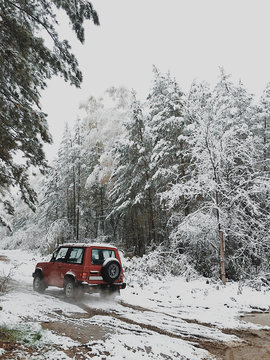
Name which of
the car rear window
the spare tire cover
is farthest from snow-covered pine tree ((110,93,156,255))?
the spare tire cover

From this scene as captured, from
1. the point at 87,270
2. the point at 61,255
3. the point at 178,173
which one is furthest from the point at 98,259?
the point at 178,173

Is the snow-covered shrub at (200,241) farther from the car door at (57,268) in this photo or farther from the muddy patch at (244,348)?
the muddy patch at (244,348)

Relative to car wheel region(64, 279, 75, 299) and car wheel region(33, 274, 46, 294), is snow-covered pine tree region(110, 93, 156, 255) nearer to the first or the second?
car wheel region(33, 274, 46, 294)

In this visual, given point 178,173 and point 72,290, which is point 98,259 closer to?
point 72,290

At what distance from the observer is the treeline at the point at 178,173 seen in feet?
39.4

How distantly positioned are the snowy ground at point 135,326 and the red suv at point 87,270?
465 millimetres

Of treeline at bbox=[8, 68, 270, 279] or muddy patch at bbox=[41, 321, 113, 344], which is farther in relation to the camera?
treeline at bbox=[8, 68, 270, 279]

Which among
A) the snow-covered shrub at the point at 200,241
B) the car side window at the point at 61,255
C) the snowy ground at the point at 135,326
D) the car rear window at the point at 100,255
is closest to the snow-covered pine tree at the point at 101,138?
the snow-covered shrub at the point at 200,241

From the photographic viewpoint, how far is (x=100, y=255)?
9094 millimetres

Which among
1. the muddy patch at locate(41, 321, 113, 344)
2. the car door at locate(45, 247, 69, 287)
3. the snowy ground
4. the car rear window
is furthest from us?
the car door at locate(45, 247, 69, 287)

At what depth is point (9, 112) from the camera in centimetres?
735

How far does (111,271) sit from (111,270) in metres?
0.03

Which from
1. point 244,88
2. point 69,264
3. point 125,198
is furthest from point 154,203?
point 244,88

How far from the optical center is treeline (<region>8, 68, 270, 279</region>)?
12023 millimetres
